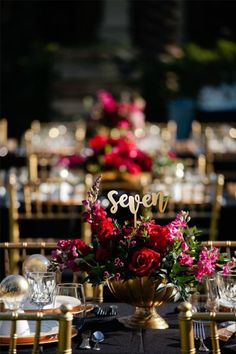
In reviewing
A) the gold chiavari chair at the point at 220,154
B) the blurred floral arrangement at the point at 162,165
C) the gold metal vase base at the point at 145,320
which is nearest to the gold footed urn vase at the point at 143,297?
the gold metal vase base at the point at 145,320

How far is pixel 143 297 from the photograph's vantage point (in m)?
3.39

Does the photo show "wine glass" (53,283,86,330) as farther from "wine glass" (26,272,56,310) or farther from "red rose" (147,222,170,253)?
"red rose" (147,222,170,253)

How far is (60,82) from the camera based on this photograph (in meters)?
17.7

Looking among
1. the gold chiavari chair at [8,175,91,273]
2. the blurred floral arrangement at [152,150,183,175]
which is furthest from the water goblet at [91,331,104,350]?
the blurred floral arrangement at [152,150,183,175]

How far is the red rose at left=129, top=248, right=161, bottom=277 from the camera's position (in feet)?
10.7

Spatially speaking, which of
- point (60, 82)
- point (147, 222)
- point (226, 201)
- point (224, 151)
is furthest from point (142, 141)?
point (60, 82)

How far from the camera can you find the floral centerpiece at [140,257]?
3.28 m

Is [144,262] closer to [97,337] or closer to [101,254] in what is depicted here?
[101,254]

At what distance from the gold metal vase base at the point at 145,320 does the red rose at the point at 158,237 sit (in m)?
0.28

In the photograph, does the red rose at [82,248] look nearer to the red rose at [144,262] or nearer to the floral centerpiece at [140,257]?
the floral centerpiece at [140,257]

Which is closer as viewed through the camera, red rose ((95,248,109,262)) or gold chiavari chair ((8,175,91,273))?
red rose ((95,248,109,262))

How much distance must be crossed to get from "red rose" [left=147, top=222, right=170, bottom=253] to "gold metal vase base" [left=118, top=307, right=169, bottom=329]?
28 centimetres

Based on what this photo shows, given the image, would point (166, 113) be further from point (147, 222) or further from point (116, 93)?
point (147, 222)

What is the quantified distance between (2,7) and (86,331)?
15239 mm
